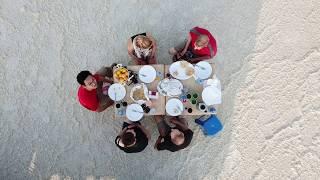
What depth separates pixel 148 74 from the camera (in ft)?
14.9

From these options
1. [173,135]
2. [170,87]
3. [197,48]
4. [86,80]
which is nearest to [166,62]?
[197,48]

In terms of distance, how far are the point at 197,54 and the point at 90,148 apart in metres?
1.96

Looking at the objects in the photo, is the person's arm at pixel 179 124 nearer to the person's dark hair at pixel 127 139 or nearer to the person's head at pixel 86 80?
the person's dark hair at pixel 127 139

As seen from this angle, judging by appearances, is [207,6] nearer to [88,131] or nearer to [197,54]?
[197,54]

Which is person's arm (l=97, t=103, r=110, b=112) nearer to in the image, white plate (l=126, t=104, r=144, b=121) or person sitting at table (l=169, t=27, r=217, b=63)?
white plate (l=126, t=104, r=144, b=121)

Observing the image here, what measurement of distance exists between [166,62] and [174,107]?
104cm

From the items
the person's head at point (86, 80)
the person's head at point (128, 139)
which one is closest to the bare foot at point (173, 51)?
the person's head at point (86, 80)

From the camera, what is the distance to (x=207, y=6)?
550 cm

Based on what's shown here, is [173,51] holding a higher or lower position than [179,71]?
higher

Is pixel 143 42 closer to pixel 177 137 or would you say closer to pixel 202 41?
pixel 202 41

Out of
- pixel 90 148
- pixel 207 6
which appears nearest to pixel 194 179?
pixel 90 148

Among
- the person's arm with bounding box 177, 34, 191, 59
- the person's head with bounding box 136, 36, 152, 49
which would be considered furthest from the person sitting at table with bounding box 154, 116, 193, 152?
the person's head with bounding box 136, 36, 152, 49

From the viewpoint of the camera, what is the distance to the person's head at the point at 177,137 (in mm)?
4441

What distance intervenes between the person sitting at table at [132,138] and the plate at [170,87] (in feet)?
1.85
